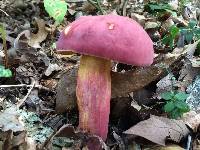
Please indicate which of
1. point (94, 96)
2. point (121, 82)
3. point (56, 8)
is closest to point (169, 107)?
point (121, 82)

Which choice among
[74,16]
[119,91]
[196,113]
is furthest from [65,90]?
[74,16]

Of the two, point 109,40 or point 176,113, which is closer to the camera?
point 109,40

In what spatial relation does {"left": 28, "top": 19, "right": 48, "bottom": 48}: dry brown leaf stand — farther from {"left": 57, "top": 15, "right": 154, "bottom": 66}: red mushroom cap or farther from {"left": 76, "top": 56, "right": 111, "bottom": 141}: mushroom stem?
{"left": 57, "top": 15, "right": 154, "bottom": 66}: red mushroom cap

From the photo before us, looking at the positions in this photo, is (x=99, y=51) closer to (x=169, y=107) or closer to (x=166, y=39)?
(x=169, y=107)

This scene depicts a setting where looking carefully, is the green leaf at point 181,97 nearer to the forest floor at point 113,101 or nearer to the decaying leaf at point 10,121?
the forest floor at point 113,101

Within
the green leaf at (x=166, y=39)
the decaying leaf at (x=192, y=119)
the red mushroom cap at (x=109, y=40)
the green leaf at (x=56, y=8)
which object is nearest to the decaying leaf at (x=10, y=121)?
the red mushroom cap at (x=109, y=40)

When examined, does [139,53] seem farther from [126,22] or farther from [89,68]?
[89,68]
